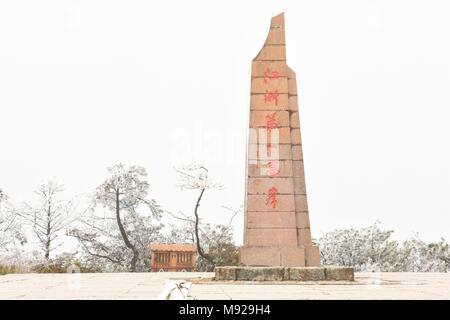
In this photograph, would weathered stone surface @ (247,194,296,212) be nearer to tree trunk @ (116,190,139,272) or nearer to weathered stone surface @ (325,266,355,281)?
weathered stone surface @ (325,266,355,281)

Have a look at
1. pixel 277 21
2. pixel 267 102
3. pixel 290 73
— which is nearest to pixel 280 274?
pixel 267 102

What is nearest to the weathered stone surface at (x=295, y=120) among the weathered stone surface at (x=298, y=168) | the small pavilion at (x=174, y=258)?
the weathered stone surface at (x=298, y=168)

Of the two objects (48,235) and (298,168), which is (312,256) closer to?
(298,168)

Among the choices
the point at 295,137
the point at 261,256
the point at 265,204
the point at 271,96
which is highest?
the point at 271,96

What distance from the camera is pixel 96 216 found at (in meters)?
21.0

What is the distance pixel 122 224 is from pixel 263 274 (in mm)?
12858

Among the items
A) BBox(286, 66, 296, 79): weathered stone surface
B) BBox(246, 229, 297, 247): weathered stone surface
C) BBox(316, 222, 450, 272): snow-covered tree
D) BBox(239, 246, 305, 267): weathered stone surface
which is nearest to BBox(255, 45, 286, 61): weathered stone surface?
BBox(286, 66, 296, 79): weathered stone surface

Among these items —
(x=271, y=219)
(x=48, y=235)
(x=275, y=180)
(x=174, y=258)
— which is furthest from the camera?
(x=48, y=235)

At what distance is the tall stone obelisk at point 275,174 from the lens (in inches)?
372

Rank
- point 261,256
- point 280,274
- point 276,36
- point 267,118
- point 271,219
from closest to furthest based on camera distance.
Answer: point 280,274
point 261,256
point 271,219
point 267,118
point 276,36

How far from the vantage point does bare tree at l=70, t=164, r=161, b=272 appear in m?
20.5

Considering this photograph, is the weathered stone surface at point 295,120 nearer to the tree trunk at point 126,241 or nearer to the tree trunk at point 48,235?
the tree trunk at point 126,241

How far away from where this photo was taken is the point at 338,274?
29.7 feet
